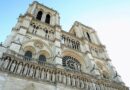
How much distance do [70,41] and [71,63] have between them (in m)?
4.43

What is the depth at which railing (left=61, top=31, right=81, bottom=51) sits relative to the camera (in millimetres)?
22109

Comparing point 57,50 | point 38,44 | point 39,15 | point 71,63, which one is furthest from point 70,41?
point 39,15

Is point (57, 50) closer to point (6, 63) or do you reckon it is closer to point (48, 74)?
point (48, 74)

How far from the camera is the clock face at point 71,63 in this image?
62.6 ft

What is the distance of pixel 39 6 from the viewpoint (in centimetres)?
2656

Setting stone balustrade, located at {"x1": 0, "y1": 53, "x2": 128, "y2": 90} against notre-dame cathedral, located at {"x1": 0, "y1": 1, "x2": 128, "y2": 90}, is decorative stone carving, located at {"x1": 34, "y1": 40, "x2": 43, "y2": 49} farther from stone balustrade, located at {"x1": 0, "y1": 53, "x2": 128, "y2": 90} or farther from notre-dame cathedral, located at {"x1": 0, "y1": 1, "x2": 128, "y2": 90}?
stone balustrade, located at {"x1": 0, "y1": 53, "x2": 128, "y2": 90}

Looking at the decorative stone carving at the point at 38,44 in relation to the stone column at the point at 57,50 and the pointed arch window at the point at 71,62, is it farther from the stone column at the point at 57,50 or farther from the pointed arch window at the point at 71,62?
the pointed arch window at the point at 71,62

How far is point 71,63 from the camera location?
19625mm

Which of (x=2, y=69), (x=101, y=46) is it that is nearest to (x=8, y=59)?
Answer: (x=2, y=69)

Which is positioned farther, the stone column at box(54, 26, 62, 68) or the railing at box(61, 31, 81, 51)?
the railing at box(61, 31, 81, 51)

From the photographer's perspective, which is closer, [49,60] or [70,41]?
[49,60]

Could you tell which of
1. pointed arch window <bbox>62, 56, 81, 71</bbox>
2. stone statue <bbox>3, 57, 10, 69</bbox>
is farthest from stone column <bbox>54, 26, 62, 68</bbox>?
stone statue <bbox>3, 57, 10, 69</bbox>

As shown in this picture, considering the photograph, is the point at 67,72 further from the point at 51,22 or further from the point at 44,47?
the point at 51,22

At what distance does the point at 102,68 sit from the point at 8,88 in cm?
1368
